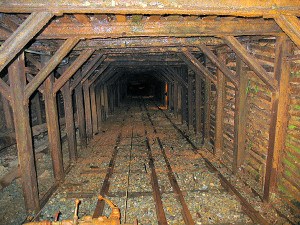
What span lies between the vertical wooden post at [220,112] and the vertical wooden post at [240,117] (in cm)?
110

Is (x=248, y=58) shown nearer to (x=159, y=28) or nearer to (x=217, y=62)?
(x=217, y=62)

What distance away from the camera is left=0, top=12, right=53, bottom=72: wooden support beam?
7.80ft

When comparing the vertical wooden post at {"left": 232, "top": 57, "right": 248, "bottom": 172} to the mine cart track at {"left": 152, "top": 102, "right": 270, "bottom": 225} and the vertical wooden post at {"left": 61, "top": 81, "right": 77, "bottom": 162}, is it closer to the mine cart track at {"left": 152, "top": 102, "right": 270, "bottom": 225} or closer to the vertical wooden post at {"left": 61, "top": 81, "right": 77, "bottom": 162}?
the mine cart track at {"left": 152, "top": 102, "right": 270, "bottom": 225}

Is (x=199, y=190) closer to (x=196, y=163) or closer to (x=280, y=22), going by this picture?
(x=196, y=163)

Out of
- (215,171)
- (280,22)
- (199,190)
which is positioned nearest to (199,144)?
(215,171)

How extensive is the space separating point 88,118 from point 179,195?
229 inches

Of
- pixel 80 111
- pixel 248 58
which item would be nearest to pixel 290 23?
pixel 248 58

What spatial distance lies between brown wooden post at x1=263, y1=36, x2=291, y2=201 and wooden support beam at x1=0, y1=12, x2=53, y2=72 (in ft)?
12.6

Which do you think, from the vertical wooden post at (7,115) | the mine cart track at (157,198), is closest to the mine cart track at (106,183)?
the mine cart track at (157,198)

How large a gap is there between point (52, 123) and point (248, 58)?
4.39m

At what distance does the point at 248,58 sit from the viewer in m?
4.12

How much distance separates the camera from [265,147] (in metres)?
5.16

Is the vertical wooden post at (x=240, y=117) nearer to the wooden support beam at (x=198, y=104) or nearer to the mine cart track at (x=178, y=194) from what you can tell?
the mine cart track at (x=178, y=194)

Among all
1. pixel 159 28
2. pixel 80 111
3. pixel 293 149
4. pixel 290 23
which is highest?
pixel 159 28
